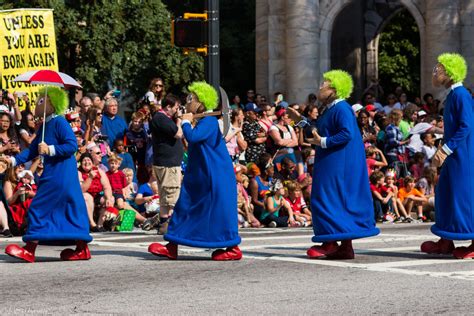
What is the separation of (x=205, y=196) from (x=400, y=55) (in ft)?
142

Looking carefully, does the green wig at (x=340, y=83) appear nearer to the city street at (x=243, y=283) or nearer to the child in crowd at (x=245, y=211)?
the city street at (x=243, y=283)

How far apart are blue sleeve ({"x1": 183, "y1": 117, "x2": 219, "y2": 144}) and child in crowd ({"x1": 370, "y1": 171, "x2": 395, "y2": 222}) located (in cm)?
871

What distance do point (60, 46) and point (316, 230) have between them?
26.8 metres

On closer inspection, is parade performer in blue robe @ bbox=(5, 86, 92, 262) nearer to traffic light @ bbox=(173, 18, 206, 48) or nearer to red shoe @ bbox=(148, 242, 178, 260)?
red shoe @ bbox=(148, 242, 178, 260)

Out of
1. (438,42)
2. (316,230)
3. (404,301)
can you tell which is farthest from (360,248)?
(438,42)

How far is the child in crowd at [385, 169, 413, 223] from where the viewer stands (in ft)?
71.8

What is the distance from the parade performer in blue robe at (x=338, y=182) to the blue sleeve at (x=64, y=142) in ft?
8.04

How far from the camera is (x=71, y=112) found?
67.4 ft

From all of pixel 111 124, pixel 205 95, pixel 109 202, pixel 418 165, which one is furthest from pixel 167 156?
pixel 418 165

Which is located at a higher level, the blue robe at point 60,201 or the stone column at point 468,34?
the stone column at point 468,34

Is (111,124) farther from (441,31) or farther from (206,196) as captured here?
(441,31)

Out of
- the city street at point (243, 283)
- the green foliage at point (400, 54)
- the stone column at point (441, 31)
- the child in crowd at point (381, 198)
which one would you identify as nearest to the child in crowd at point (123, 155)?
the child in crowd at point (381, 198)

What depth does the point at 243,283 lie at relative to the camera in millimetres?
11156

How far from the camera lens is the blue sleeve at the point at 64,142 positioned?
13047 mm
